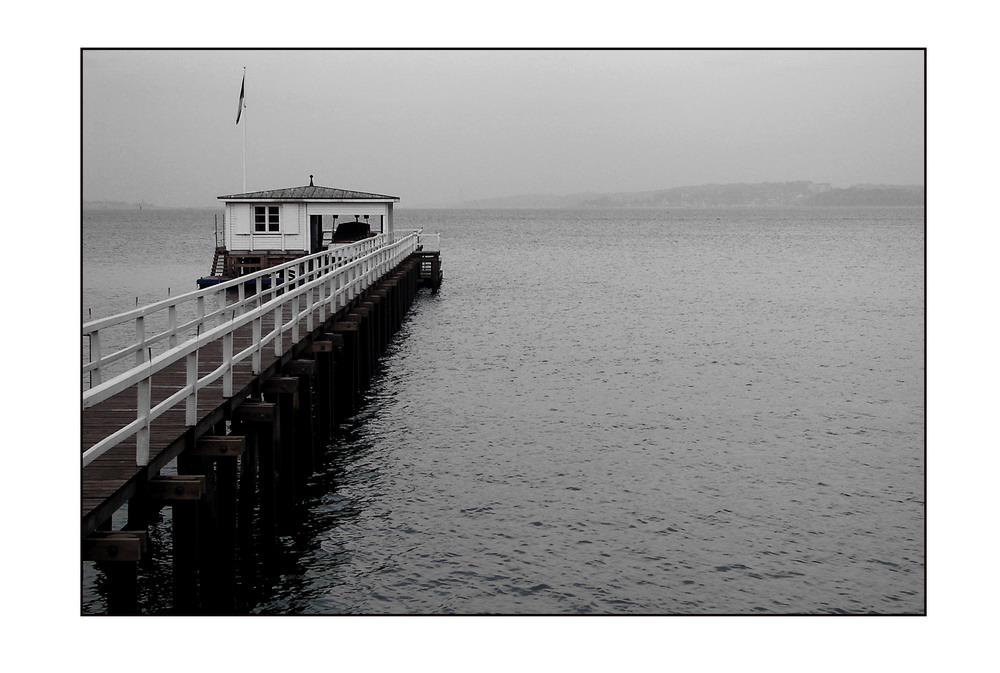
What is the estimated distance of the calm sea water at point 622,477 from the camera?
1233 cm

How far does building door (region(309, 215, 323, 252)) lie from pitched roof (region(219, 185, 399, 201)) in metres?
0.96

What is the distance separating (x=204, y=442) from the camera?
10.5m

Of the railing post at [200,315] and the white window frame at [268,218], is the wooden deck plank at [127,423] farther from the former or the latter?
the white window frame at [268,218]

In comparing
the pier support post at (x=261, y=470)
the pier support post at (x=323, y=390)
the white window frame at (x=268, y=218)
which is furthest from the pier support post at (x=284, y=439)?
the white window frame at (x=268, y=218)

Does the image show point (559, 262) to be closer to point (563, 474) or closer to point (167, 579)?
point (563, 474)

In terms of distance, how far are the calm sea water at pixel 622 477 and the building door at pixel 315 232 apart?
9031 mm

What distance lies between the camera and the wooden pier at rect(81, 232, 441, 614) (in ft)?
27.4

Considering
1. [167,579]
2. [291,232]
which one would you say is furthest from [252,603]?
[291,232]

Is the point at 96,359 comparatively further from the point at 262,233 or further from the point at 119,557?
the point at 262,233

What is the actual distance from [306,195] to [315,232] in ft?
5.74

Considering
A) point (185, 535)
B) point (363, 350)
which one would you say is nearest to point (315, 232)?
point (363, 350)

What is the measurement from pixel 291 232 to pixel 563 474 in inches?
1175

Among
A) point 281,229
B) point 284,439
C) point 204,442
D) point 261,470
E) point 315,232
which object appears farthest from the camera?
point 315,232

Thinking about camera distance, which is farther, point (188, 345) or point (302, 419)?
point (302, 419)
